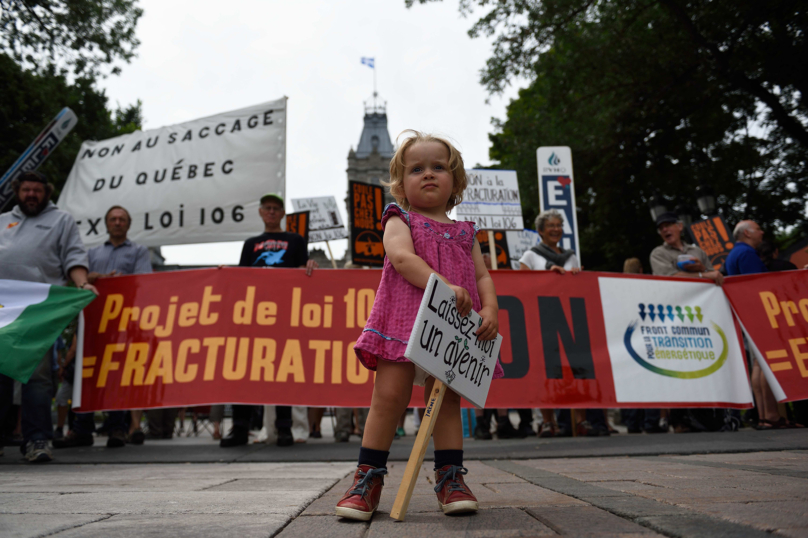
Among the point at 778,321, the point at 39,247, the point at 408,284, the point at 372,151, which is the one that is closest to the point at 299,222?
the point at 39,247

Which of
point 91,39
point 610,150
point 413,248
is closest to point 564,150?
point 413,248

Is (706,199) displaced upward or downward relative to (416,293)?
upward

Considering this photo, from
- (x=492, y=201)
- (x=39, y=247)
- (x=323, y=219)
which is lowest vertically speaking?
(x=39, y=247)

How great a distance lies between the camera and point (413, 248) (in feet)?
7.31

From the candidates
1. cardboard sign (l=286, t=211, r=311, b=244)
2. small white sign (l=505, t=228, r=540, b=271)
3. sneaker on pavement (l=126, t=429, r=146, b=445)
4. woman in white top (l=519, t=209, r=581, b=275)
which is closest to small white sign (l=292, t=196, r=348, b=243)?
cardboard sign (l=286, t=211, r=311, b=244)

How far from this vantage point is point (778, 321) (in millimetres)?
5590

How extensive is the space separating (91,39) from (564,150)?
1348cm

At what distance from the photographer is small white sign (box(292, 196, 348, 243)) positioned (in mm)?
9875

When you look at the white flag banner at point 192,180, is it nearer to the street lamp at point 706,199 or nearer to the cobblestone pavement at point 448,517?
the cobblestone pavement at point 448,517

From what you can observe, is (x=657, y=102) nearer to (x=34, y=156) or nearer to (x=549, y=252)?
(x=549, y=252)

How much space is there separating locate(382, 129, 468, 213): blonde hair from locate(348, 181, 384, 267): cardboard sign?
5.09 metres

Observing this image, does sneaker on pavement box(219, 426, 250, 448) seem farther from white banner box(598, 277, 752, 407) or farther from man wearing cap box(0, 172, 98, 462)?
white banner box(598, 277, 752, 407)

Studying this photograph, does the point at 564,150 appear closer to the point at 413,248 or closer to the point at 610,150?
the point at 413,248

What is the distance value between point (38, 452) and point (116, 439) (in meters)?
1.01
